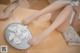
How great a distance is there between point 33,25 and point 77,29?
0.49 m

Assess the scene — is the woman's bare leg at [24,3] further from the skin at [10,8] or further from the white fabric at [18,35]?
the white fabric at [18,35]

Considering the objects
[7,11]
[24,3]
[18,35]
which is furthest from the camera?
[24,3]

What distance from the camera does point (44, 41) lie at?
173 cm

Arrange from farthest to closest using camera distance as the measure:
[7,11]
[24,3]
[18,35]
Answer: [24,3] → [7,11] → [18,35]

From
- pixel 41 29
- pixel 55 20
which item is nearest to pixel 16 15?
pixel 41 29

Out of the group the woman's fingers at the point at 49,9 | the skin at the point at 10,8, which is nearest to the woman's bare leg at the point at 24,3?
the skin at the point at 10,8

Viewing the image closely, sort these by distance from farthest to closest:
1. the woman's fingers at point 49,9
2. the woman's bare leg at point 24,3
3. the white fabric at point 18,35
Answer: the woman's bare leg at point 24,3, the woman's fingers at point 49,9, the white fabric at point 18,35

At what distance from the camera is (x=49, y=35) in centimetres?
181

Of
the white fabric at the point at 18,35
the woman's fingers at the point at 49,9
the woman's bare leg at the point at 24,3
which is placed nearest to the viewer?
the white fabric at the point at 18,35

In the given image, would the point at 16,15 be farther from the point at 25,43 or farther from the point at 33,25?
the point at 25,43

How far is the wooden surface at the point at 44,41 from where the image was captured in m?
1.64

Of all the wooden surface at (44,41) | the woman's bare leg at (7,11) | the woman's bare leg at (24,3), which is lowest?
the wooden surface at (44,41)

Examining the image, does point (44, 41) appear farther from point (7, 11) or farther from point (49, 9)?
point (7, 11)

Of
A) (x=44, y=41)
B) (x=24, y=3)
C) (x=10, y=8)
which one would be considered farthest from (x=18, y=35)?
(x=24, y=3)
